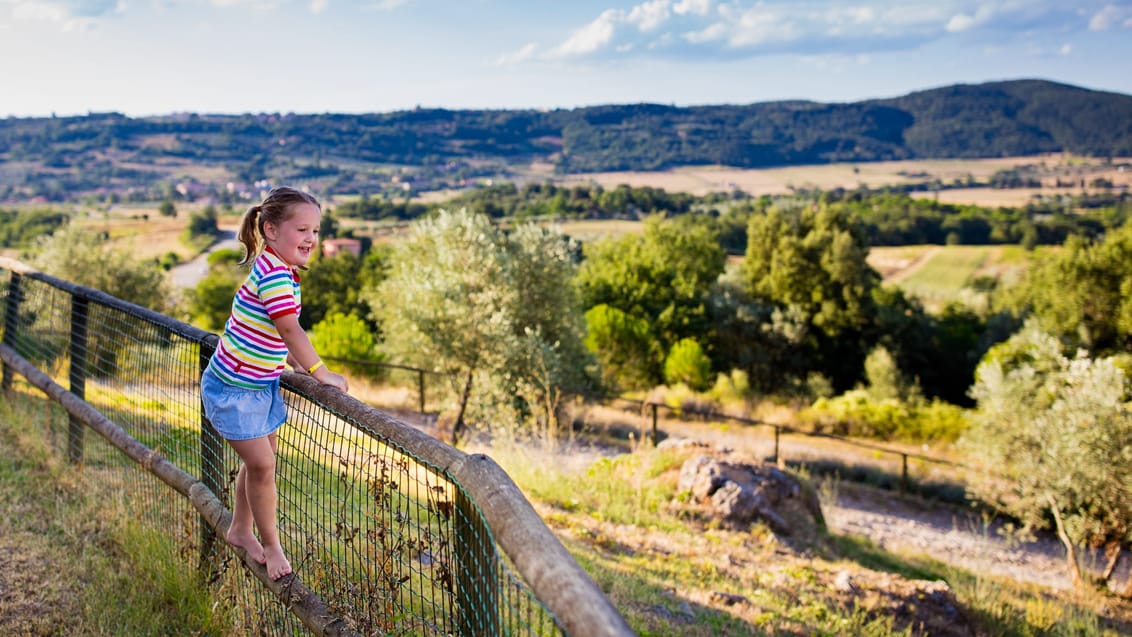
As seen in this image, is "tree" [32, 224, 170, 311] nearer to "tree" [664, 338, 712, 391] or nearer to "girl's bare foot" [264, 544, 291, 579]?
"tree" [664, 338, 712, 391]

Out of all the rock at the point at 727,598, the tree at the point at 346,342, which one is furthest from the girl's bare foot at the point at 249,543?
the tree at the point at 346,342

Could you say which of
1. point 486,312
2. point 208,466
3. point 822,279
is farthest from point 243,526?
point 822,279

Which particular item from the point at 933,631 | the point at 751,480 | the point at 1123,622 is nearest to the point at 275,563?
the point at 933,631

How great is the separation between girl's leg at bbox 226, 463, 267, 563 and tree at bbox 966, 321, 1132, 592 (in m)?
11.9

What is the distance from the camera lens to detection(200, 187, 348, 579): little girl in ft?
8.66

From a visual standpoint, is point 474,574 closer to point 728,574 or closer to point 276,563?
point 276,563

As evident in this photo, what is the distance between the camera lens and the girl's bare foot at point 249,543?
9.61 ft

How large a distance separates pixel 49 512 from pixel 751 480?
6723mm

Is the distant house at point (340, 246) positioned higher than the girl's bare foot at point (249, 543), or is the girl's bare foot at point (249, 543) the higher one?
the distant house at point (340, 246)

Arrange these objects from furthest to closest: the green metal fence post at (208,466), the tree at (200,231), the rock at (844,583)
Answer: the tree at (200,231)
the rock at (844,583)
the green metal fence post at (208,466)

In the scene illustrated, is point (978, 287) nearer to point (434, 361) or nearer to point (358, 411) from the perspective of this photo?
point (434, 361)

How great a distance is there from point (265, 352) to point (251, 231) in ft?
1.53

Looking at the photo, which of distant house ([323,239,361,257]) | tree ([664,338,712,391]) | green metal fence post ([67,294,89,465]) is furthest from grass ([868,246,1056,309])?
green metal fence post ([67,294,89,465])

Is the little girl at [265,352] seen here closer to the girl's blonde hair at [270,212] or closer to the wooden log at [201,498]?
the girl's blonde hair at [270,212]
